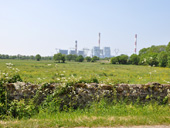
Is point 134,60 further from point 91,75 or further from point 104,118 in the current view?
point 104,118

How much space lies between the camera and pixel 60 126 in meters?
4.70

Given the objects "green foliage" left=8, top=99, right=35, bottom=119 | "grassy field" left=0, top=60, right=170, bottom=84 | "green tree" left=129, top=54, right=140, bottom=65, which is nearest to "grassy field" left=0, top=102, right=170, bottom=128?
"green foliage" left=8, top=99, right=35, bottom=119

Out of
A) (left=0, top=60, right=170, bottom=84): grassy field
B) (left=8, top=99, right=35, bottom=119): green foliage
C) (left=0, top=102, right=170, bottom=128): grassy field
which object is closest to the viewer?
(left=0, top=102, right=170, bottom=128): grassy field

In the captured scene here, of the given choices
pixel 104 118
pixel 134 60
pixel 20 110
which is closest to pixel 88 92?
pixel 104 118

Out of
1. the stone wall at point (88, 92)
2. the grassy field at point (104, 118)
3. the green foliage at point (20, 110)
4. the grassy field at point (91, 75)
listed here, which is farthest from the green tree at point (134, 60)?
the green foliage at point (20, 110)

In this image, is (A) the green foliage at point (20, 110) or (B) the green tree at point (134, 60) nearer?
(A) the green foliage at point (20, 110)

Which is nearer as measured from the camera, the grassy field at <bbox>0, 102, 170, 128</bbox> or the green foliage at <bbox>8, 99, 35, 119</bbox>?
the grassy field at <bbox>0, 102, 170, 128</bbox>

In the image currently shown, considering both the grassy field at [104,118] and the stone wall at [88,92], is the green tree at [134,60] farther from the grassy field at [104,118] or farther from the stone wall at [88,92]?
the grassy field at [104,118]

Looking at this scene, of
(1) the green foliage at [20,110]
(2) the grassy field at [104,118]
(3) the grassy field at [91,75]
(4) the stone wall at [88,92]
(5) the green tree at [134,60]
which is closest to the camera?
(2) the grassy field at [104,118]

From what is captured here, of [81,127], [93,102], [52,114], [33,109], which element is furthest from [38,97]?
[81,127]

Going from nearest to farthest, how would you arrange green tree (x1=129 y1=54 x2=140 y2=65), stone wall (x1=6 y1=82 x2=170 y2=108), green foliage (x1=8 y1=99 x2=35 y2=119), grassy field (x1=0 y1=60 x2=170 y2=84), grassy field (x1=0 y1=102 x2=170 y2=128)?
grassy field (x1=0 y1=102 x2=170 y2=128), green foliage (x1=8 y1=99 x2=35 y2=119), stone wall (x1=6 y1=82 x2=170 y2=108), grassy field (x1=0 y1=60 x2=170 y2=84), green tree (x1=129 y1=54 x2=140 y2=65)

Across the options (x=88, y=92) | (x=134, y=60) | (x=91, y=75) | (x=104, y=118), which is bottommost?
(x=104, y=118)

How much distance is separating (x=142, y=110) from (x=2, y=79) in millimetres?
5619

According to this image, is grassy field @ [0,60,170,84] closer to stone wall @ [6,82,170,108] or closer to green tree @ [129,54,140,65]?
stone wall @ [6,82,170,108]
